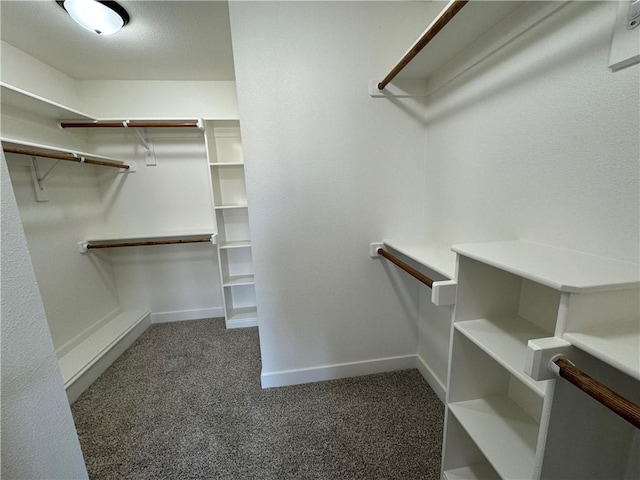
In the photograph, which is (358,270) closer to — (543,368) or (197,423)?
(543,368)

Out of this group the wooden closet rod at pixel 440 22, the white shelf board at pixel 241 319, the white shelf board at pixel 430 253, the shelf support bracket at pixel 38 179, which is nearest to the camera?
the wooden closet rod at pixel 440 22

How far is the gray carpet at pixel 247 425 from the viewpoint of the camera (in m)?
1.26

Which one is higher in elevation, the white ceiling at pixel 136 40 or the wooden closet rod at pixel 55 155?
the white ceiling at pixel 136 40

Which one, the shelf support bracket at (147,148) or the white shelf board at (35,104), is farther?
the shelf support bracket at (147,148)

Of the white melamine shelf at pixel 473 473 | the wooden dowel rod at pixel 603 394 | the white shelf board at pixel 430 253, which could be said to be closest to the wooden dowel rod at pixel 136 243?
the white shelf board at pixel 430 253

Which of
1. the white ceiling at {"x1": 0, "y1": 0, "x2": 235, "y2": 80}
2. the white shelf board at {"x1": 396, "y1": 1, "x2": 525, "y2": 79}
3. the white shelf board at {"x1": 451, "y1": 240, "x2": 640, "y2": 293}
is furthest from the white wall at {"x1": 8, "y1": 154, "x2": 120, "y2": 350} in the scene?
the white shelf board at {"x1": 451, "y1": 240, "x2": 640, "y2": 293}

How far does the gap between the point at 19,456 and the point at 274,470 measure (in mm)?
1003

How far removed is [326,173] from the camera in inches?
62.2

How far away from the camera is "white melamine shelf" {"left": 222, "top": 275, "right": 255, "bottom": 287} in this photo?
2527mm

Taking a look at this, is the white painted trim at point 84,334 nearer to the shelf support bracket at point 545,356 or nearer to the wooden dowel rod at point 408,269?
the wooden dowel rod at point 408,269

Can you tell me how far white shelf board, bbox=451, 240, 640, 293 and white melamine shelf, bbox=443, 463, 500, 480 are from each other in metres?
1.01

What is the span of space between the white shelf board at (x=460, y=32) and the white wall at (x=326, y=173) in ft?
0.85

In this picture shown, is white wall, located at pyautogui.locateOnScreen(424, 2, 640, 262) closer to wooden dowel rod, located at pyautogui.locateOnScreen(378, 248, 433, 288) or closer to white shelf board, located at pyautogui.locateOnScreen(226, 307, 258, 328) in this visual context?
wooden dowel rod, located at pyautogui.locateOnScreen(378, 248, 433, 288)

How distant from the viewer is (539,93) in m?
0.88
